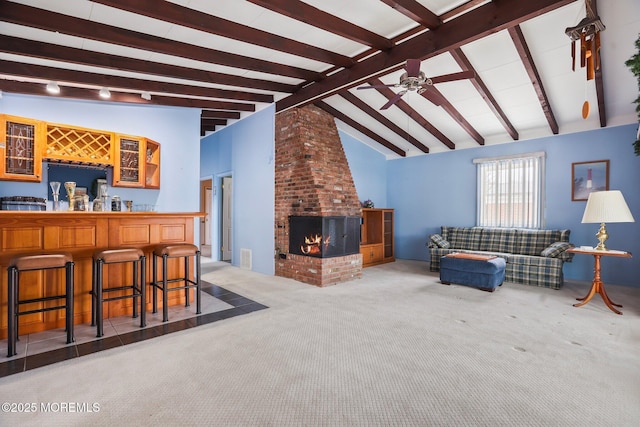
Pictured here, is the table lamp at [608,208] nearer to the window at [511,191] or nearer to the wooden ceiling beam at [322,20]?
the window at [511,191]

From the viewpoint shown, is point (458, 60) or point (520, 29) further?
point (458, 60)

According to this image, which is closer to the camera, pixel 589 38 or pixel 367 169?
pixel 589 38

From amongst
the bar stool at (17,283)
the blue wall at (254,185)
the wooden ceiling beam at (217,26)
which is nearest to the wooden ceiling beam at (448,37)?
the wooden ceiling beam at (217,26)

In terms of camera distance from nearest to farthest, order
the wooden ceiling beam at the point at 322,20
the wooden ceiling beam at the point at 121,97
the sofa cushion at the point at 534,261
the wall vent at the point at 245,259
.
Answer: the wooden ceiling beam at the point at 322,20
the wooden ceiling beam at the point at 121,97
the sofa cushion at the point at 534,261
the wall vent at the point at 245,259

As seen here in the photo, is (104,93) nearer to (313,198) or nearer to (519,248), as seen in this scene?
(313,198)

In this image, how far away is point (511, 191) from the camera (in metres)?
6.09

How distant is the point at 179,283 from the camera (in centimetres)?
373

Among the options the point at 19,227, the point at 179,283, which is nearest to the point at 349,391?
the point at 179,283

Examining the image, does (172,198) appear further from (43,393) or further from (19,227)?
(43,393)

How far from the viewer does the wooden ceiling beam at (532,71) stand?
134 inches

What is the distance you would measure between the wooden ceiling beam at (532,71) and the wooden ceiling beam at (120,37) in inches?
110

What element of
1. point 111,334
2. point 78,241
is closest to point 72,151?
point 78,241

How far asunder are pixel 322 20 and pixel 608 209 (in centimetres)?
378

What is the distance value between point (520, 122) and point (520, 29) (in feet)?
8.53
